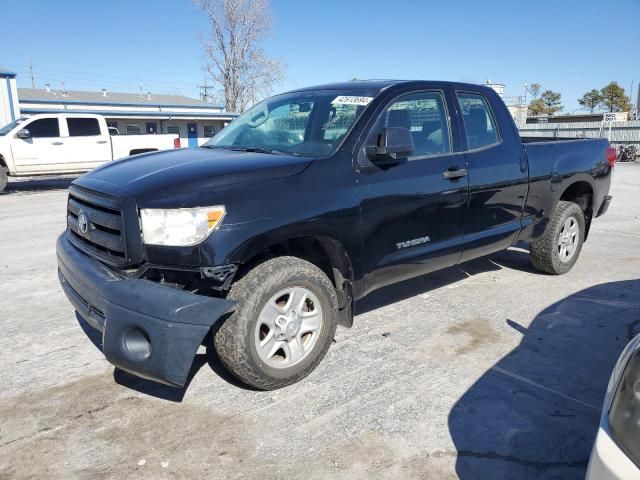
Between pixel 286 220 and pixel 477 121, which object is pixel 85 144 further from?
pixel 286 220

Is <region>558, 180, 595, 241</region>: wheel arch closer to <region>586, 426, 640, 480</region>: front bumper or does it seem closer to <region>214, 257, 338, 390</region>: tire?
<region>214, 257, 338, 390</region>: tire

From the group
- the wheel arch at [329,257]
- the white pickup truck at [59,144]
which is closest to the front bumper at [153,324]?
the wheel arch at [329,257]

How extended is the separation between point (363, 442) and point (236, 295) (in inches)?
41.1

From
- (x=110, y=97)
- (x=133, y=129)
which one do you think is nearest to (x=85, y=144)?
(x=133, y=129)

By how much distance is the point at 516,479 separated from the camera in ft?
7.84

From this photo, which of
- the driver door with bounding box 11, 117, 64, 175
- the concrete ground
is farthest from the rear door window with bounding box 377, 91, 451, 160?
the driver door with bounding box 11, 117, 64, 175

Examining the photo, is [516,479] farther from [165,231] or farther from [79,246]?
[79,246]

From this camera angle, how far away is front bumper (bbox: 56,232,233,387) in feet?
8.45

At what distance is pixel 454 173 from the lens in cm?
404

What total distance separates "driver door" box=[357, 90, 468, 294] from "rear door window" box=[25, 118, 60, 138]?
1395 centimetres

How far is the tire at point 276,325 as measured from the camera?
2.90 metres

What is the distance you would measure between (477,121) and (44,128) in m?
14.1

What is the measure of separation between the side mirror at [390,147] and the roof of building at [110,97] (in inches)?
1403

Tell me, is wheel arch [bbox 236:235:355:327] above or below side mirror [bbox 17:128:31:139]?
below
